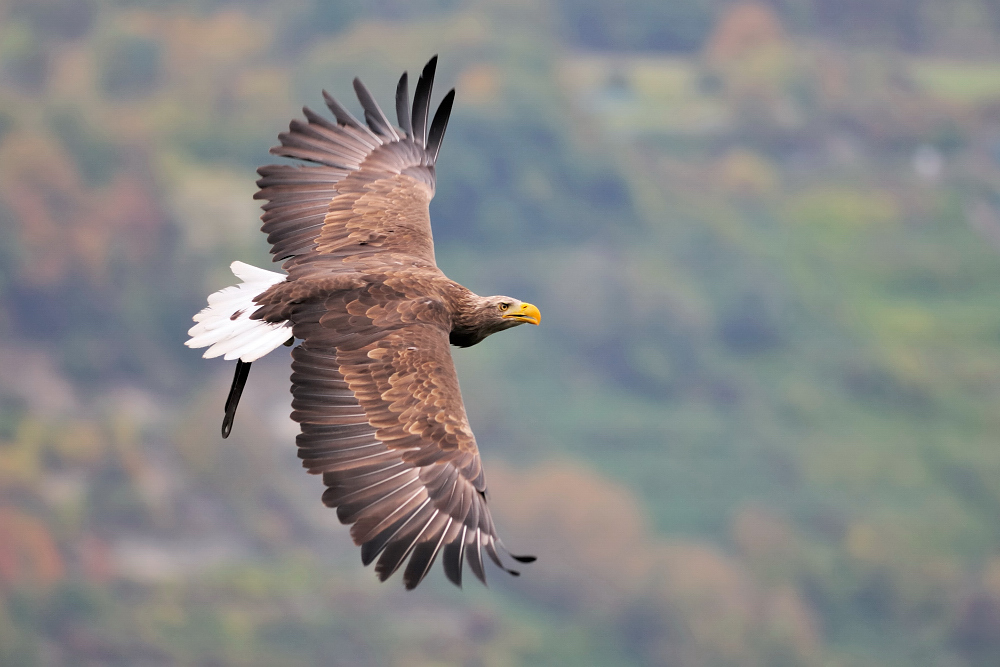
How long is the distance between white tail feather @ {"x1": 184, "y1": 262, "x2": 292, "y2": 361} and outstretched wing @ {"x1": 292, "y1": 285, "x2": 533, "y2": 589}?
0.28m

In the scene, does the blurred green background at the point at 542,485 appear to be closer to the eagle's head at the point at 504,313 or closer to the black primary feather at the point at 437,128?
the black primary feather at the point at 437,128

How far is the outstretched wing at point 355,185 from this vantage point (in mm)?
13797

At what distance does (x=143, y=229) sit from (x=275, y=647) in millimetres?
68121

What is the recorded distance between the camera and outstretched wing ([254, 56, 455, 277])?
1380cm

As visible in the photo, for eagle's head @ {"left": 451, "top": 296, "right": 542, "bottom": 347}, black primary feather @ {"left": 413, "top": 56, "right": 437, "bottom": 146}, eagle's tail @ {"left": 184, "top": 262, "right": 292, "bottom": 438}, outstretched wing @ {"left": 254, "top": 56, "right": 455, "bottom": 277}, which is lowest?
eagle's tail @ {"left": 184, "top": 262, "right": 292, "bottom": 438}

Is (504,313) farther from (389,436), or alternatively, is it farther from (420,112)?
(420,112)

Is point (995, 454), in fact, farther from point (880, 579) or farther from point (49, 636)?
point (49, 636)

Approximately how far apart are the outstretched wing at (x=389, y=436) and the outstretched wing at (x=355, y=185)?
1.42 m

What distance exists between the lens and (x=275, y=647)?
16250cm

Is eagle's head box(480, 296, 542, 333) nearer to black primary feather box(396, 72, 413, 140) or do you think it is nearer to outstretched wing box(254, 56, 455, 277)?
outstretched wing box(254, 56, 455, 277)

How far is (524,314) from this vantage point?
13.4 metres

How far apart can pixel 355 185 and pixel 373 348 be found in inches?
140

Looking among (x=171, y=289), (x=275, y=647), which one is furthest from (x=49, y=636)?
(x=171, y=289)

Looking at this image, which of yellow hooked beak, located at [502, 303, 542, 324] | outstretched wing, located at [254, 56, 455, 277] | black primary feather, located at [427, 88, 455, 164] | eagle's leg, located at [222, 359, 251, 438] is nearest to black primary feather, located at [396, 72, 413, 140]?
outstretched wing, located at [254, 56, 455, 277]
